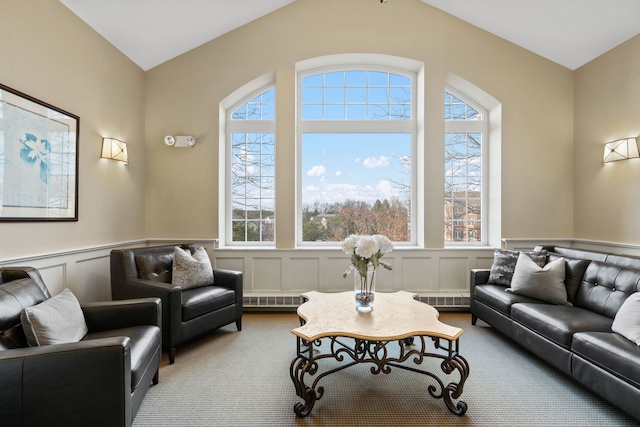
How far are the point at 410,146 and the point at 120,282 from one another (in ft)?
11.9

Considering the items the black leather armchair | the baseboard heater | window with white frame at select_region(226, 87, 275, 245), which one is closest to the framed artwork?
the black leather armchair

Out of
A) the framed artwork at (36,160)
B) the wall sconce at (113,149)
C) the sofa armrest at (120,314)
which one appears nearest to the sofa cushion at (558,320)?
the sofa armrest at (120,314)

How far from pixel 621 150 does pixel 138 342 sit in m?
4.61

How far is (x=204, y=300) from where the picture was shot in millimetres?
2836

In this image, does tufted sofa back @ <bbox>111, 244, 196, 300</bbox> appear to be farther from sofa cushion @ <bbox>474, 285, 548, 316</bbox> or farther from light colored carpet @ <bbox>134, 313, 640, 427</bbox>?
sofa cushion @ <bbox>474, 285, 548, 316</bbox>

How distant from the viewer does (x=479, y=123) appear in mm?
4219

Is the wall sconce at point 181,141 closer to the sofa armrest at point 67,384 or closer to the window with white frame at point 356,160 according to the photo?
the window with white frame at point 356,160

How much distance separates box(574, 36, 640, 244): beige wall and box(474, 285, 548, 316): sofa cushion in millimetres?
1447

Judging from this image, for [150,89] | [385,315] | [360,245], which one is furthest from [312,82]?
[385,315]

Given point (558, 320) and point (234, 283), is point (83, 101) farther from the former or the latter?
point (558, 320)

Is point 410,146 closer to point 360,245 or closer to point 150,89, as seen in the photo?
point 360,245

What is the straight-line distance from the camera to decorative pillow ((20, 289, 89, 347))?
159cm

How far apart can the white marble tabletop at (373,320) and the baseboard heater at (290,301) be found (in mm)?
1100

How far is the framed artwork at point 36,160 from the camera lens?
85.7 inches
